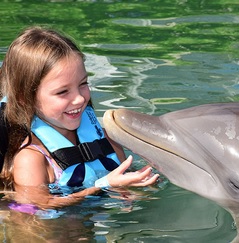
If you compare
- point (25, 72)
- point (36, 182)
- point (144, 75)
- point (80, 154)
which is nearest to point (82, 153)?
point (80, 154)

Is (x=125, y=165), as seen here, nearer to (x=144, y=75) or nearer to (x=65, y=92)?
(x=65, y=92)

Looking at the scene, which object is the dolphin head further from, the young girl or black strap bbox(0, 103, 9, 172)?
black strap bbox(0, 103, 9, 172)

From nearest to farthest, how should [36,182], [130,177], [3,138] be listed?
1. [130,177]
2. [36,182]
3. [3,138]

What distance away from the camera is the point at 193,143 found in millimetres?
6012

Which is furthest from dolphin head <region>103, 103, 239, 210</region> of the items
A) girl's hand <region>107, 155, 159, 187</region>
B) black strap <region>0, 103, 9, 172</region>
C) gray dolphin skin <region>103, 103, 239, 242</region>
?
black strap <region>0, 103, 9, 172</region>

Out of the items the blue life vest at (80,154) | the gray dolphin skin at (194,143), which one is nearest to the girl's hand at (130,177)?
the gray dolphin skin at (194,143)

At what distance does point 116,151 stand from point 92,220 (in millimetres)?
1059

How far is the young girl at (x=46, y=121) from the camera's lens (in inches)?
269

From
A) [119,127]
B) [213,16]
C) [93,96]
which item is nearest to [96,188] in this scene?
[119,127]

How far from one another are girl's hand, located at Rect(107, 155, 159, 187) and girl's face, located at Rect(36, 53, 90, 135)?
704 millimetres

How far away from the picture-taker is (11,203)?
7062 mm

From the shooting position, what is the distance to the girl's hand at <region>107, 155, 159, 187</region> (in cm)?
630

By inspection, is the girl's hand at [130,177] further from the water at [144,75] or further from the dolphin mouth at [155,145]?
Answer: the water at [144,75]

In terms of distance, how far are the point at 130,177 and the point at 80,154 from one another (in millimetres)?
1002
